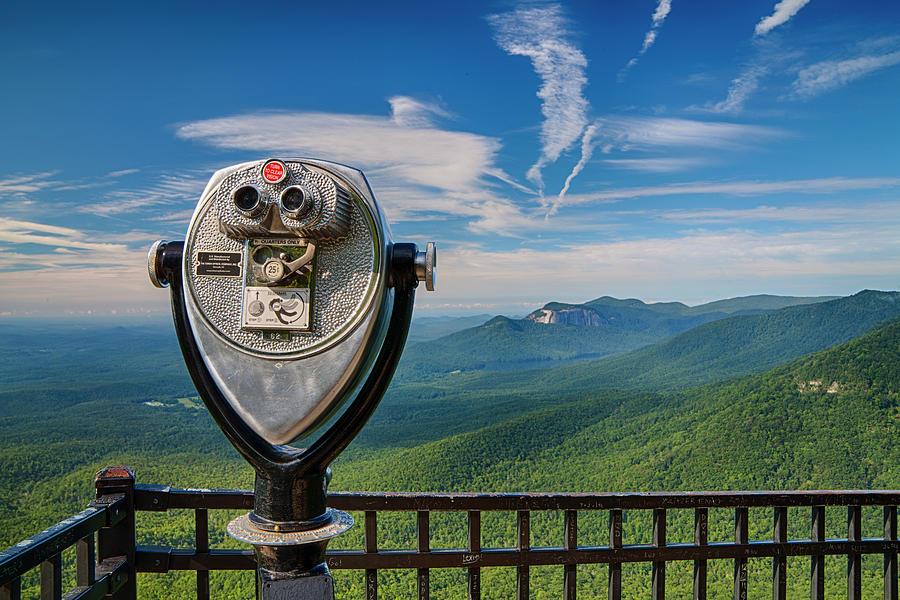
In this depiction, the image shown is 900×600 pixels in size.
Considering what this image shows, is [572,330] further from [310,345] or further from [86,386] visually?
[310,345]

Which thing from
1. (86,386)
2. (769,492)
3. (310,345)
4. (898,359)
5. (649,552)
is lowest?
(86,386)

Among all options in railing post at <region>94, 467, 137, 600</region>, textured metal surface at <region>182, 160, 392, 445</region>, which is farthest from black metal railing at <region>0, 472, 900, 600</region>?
textured metal surface at <region>182, 160, 392, 445</region>

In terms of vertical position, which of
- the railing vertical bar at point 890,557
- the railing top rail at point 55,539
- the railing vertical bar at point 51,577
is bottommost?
the railing vertical bar at point 890,557

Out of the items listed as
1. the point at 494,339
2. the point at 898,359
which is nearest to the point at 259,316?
the point at 898,359

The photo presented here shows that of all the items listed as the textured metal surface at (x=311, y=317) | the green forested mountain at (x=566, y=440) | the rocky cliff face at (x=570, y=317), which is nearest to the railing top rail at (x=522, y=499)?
the textured metal surface at (x=311, y=317)

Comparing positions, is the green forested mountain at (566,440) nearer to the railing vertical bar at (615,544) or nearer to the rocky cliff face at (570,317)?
the railing vertical bar at (615,544)

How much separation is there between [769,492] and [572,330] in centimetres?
7788

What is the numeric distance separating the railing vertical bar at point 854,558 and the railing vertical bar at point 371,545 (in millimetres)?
2127

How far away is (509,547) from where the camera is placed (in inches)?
102

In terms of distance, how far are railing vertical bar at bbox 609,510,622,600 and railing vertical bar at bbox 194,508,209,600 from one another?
157 centimetres

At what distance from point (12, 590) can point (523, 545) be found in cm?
171

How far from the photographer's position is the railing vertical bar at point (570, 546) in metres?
2.54

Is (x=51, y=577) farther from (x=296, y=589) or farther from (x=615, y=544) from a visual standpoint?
(x=615, y=544)

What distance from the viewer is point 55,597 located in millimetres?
1586
